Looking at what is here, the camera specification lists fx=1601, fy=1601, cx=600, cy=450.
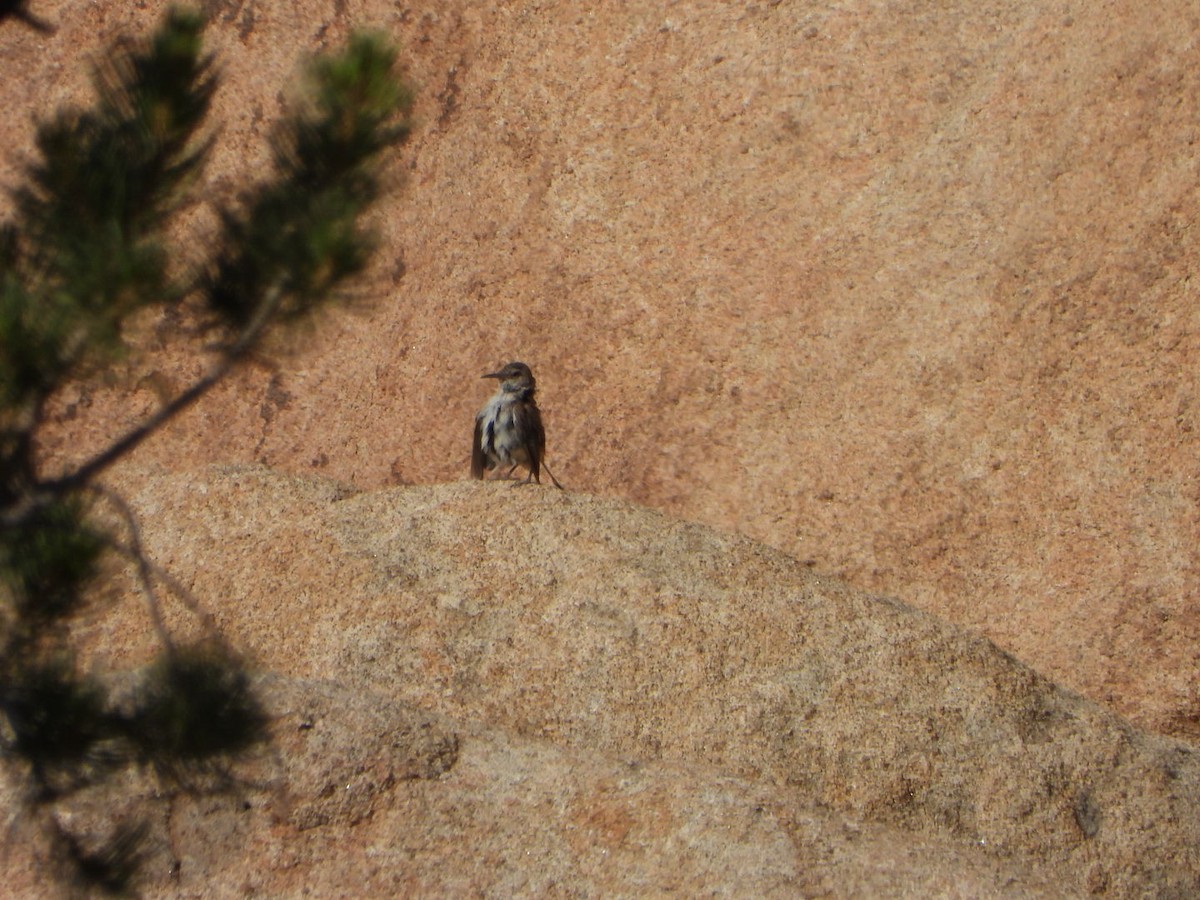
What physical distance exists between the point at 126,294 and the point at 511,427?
11.7 feet

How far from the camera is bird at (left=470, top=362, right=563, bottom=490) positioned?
784 cm

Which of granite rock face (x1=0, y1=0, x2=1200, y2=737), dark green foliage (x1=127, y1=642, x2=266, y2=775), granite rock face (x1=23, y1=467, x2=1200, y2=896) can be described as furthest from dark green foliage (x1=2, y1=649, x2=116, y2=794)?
granite rock face (x1=0, y1=0, x2=1200, y2=737)

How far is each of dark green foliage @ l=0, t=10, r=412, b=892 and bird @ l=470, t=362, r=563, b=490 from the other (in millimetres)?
2906

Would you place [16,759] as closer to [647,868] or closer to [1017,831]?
[647,868]

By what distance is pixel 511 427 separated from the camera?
7.83 m

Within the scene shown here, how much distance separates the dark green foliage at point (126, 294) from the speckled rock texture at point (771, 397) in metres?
0.20

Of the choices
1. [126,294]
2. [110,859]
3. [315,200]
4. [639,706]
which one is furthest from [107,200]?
[639,706]

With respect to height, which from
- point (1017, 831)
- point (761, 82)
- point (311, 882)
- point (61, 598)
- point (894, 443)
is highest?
point (761, 82)

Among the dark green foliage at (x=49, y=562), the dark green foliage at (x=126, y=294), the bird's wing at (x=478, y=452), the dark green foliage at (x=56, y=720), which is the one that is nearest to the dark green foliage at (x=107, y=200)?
the dark green foliage at (x=126, y=294)

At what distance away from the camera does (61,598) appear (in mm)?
4449

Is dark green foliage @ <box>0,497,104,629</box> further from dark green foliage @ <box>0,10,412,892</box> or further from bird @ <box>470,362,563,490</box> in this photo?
bird @ <box>470,362,563,490</box>

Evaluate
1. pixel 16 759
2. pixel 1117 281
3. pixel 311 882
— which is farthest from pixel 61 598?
pixel 1117 281

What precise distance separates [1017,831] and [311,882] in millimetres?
2336

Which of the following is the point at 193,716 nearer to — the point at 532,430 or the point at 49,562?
the point at 49,562
